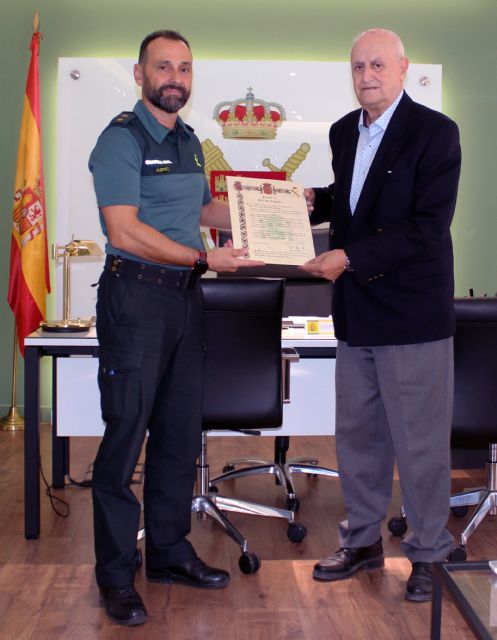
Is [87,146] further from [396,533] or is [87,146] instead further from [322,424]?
[396,533]

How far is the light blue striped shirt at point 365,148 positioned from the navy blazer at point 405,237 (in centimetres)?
4

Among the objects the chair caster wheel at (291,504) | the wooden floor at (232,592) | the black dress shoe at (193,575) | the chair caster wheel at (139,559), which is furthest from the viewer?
the chair caster wheel at (291,504)

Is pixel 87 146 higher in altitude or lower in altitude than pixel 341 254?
higher

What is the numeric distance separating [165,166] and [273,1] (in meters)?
3.78

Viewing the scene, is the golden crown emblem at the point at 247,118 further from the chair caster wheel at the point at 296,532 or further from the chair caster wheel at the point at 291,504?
the chair caster wheel at the point at 296,532

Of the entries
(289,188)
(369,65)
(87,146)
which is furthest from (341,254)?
(87,146)

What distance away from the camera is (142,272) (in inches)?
111

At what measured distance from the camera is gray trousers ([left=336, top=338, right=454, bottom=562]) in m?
2.98

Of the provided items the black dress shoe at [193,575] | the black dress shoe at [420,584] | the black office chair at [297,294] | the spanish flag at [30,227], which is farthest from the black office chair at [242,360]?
the spanish flag at [30,227]

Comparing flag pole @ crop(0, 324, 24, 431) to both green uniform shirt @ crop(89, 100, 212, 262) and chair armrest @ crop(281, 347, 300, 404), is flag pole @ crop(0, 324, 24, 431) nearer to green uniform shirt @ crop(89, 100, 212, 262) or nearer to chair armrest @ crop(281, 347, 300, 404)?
chair armrest @ crop(281, 347, 300, 404)

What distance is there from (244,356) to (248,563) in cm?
79

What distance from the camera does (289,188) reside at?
320 cm

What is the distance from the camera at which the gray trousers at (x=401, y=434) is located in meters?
2.98

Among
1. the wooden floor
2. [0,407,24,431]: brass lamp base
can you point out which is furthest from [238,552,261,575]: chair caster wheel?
[0,407,24,431]: brass lamp base
